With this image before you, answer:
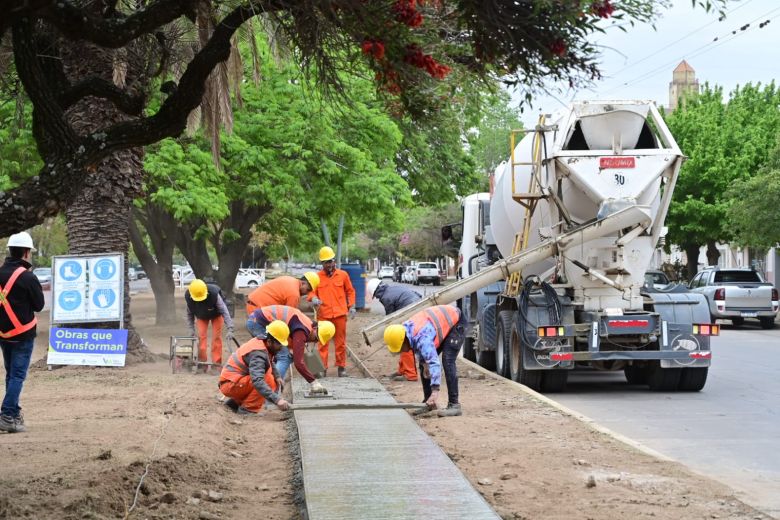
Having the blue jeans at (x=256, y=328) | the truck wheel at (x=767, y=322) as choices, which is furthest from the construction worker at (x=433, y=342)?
the truck wheel at (x=767, y=322)

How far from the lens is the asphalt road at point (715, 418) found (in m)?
8.60

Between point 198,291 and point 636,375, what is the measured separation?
6674mm

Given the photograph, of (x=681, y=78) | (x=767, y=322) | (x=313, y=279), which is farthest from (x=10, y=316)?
(x=681, y=78)

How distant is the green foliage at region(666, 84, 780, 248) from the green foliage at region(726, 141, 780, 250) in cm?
451

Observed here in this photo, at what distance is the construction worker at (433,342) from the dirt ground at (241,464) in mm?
336

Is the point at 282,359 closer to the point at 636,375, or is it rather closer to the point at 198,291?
the point at 198,291

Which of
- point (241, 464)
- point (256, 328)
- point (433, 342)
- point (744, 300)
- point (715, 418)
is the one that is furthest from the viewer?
point (744, 300)

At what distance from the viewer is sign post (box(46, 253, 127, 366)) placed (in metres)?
16.0

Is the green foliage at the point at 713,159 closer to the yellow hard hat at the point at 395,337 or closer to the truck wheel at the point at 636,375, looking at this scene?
the truck wheel at the point at 636,375

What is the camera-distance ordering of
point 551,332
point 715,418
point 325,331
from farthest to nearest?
point 551,332, point 325,331, point 715,418

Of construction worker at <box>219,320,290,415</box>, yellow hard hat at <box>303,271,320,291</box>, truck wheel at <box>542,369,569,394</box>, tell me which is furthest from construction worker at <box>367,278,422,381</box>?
construction worker at <box>219,320,290,415</box>

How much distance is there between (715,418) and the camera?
11672mm

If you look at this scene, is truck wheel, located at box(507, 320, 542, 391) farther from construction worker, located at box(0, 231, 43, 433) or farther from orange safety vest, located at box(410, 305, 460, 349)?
construction worker, located at box(0, 231, 43, 433)

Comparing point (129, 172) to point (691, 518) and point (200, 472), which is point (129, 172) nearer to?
point (200, 472)
